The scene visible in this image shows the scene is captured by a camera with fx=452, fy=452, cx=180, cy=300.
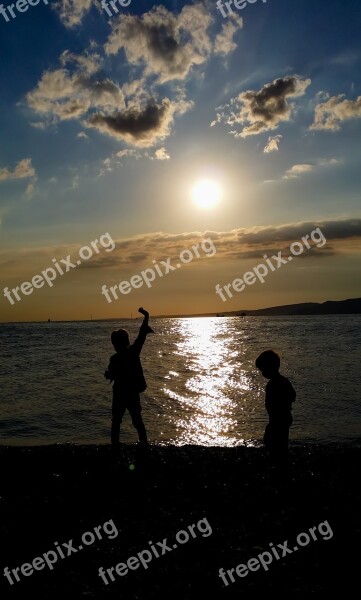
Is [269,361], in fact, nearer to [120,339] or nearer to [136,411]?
[120,339]

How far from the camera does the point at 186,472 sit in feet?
30.9

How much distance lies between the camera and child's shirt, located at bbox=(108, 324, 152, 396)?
934cm

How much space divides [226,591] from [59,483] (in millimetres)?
4644

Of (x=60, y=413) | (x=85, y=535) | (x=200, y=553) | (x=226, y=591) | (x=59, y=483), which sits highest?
(x=60, y=413)

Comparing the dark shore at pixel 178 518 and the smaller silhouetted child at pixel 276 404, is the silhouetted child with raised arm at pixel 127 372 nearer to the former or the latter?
the dark shore at pixel 178 518

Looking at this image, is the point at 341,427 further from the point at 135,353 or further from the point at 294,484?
the point at 135,353

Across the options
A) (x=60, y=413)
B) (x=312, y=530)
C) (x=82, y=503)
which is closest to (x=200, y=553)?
(x=312, y=530)

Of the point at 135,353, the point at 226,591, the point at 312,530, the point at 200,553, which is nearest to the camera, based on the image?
the point at 226,591

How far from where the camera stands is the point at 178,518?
278 inches

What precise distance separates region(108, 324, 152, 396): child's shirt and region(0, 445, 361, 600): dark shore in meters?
1.74

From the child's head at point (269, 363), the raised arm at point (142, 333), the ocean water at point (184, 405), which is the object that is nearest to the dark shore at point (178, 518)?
the child's head at point (269, 363)

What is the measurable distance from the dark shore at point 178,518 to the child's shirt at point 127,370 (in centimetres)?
174

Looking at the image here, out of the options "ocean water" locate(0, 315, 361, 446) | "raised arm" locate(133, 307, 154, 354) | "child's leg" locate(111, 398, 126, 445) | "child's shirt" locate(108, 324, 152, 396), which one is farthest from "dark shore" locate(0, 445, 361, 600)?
"ocean water" locate(0, 315, 361, 446)

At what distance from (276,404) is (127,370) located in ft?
10.4
